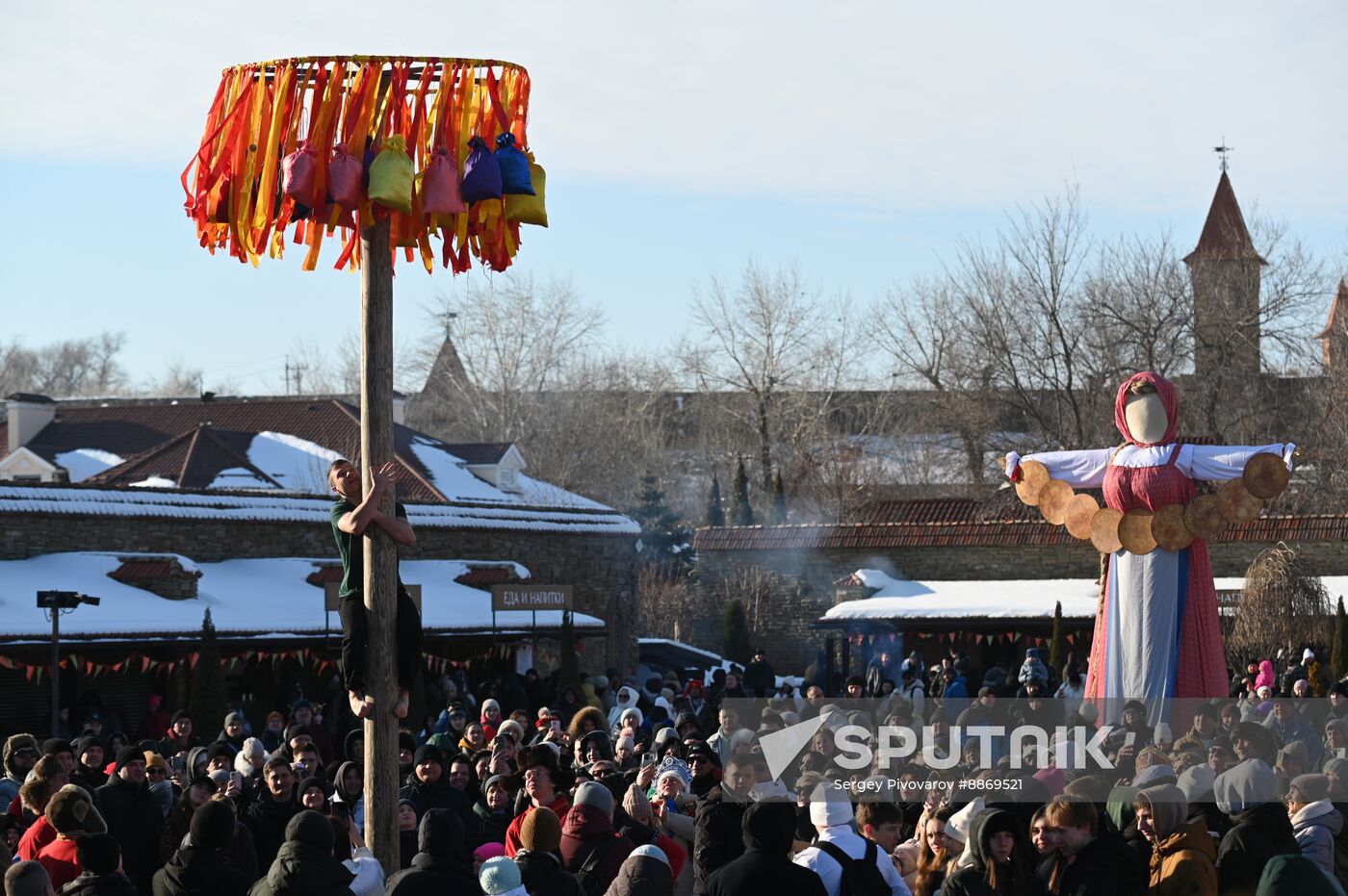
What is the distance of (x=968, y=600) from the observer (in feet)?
109

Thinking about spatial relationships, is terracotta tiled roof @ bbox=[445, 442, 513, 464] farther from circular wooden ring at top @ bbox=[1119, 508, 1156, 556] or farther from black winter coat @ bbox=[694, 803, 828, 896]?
black winter coat @ bbox=[694, 803, 828, 896]

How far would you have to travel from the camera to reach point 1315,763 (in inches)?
490

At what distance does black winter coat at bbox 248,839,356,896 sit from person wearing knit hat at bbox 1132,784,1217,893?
10.3 ft

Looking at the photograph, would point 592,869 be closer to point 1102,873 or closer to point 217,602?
point 1102,873

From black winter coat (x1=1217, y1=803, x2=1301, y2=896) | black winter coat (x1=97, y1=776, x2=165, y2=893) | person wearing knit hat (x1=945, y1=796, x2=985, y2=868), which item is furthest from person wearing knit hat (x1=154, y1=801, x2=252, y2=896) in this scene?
black winter coat (x1=1217, y1=803, x2=1301, y2=896)

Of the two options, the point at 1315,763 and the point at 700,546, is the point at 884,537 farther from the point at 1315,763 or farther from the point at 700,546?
the point at 1315,763

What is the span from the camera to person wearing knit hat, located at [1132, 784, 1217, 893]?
6965 millimetres

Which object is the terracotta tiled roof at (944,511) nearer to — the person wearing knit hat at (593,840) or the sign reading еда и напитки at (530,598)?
the sign reading еда и напитки at (530,598)

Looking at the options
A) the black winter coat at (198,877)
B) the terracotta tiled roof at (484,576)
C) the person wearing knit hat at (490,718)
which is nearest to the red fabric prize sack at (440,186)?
the black winter coat at (198,877)

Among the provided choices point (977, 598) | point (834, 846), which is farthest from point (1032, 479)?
point (977, 598)

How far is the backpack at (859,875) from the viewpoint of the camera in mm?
7102

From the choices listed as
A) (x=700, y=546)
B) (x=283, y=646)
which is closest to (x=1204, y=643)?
(x=283, y=646)

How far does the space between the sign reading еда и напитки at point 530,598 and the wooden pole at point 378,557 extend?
1736 centimetres

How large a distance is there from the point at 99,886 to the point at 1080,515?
11.8 metres
